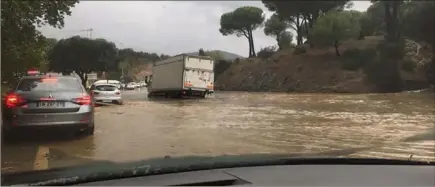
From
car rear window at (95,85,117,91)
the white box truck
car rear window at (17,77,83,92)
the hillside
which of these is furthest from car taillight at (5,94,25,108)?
the hillside

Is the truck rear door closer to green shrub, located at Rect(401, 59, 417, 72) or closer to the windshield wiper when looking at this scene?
green shrub, located at Rect(401, 59, 417, 72)

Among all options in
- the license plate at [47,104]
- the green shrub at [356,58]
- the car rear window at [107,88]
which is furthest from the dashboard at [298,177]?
the green shrub at [356,58]

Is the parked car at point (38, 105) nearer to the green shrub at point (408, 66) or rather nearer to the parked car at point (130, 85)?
the parked car at point (130, 85)

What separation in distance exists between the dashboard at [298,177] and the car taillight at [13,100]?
6.03m

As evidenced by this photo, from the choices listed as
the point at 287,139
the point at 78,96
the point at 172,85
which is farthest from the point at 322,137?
the point at 172,85

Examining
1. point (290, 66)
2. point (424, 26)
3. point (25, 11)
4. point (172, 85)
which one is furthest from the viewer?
point (290, 66)

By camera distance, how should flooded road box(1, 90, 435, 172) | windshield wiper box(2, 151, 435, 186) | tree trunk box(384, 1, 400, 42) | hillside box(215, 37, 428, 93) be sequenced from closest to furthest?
windshield wiper box(2, 151, 435, 186)
flooded road box(1, 90, 435, 172)
hillside box(215, 37, 428, 93)
tree trunk box(384, 1, 400, 42)

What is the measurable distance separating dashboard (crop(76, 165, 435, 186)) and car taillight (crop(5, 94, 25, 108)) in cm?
603

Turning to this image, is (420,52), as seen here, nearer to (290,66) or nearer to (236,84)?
(290,66)

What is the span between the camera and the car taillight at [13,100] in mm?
8016

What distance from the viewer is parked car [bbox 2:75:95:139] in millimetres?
8078

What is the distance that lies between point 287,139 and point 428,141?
2.85 m

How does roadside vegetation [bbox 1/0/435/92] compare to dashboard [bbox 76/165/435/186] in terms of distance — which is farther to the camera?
roadside vegetation [bbox 1/0/435/92]

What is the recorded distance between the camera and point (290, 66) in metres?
38.4
